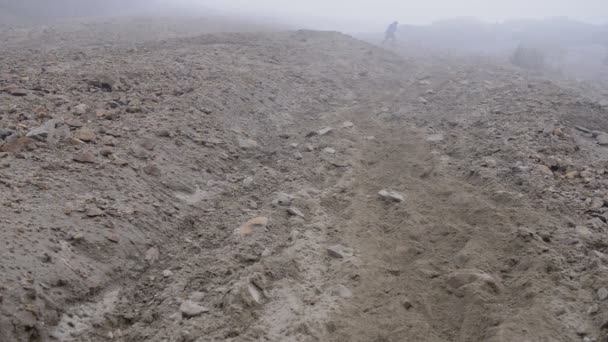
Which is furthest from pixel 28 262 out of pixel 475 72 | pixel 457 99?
pixel 475 72

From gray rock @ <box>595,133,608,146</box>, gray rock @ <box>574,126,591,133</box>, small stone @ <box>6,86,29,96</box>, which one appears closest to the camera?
small stone @ <box>6,86,29,96</box>

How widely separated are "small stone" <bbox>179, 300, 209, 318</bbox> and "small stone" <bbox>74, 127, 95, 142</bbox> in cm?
276

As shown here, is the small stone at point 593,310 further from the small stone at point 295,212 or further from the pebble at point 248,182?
the pebble at point 248,182

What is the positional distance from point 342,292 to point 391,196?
1.96 meters

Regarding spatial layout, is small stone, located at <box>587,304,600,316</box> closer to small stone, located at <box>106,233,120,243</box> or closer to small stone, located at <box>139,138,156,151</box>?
small stone, located at <box>106,233,120,243</box>

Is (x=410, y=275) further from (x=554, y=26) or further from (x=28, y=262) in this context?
(x=554, y=26)

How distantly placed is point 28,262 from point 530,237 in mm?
4442

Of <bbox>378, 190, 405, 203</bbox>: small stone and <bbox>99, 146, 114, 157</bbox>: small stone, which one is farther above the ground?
<bbox>99, 146, 114, 157</bbox>: small stone

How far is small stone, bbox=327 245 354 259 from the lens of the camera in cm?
412

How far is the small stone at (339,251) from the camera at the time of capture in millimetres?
4125

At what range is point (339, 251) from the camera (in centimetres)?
418

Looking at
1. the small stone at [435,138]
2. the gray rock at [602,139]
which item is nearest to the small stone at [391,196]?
the small stone at [435,138]

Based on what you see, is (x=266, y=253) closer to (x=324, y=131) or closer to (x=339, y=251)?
(x=339, y=251)

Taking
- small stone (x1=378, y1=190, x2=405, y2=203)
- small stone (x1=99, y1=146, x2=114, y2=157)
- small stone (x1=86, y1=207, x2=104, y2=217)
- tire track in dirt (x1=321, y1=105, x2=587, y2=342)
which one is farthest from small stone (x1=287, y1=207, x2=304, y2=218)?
small stone (x1=99, y1=146, x2=114, y2=157)
